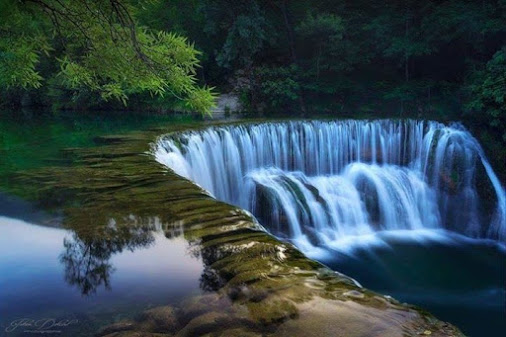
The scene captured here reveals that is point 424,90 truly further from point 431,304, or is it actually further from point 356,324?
point 356,324

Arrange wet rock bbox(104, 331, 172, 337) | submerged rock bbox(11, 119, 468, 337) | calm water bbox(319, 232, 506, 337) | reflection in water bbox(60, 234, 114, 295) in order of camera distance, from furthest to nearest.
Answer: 1. calm water bbox(319, 232, 506, 337)
2. reflection in water bbox(60, 234, 114, 295)
3. wet rock bbox(104, 331, 172, 337)
4. submerged rock bbox(11, 119, 468, 337)

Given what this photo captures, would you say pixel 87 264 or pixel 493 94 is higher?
pixel 493 94

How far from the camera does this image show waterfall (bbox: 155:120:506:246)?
1134cm

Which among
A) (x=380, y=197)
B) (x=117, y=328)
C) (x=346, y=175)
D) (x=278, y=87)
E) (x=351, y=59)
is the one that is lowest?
(x=380, y=197)

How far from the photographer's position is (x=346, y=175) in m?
14.1

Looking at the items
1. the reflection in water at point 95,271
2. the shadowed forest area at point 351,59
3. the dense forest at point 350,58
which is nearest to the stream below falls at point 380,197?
the shadowed forest area at point 351,59

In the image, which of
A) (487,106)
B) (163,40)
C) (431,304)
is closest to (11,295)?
(163,40)

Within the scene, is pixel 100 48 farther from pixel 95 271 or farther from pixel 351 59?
pixel 351 59

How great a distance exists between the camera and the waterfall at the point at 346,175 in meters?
11.3

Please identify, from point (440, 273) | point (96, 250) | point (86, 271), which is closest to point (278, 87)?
point (440, 273)

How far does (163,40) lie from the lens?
15.3 feet

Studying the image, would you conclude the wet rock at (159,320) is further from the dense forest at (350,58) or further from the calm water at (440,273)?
the dense forest at (350,58)

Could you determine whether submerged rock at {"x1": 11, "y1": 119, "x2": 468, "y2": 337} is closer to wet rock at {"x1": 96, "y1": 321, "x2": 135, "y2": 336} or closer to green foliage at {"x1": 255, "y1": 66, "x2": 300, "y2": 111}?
wet rock at {"x1": 96, "y1": 321, "x2": 135, "y2": 336}

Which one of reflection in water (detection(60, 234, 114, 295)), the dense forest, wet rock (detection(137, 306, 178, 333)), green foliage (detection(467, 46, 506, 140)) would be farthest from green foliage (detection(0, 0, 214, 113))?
green foliage (detection(467, 46, 506, 140))
